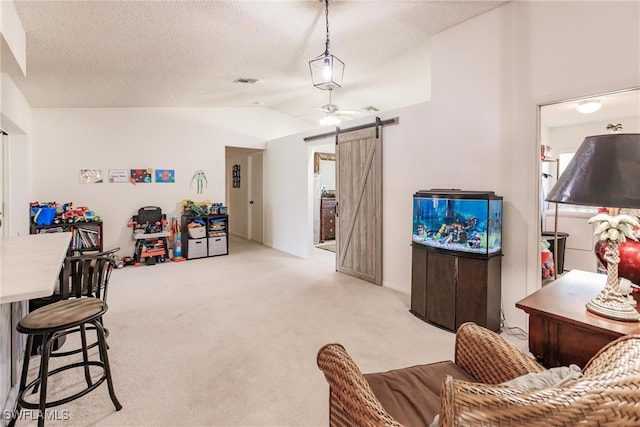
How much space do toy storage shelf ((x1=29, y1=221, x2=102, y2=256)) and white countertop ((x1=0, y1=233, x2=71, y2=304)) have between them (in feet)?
9.25

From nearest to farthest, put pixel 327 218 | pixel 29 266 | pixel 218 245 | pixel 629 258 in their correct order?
pixel 29 266
pixel 629 258
pixel 218 245
pixel 327 218

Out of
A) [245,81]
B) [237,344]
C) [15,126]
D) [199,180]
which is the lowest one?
[237,344]

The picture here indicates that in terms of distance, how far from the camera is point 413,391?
1.32m

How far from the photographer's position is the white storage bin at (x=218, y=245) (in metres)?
6.21

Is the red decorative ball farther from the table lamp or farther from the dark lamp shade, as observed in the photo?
the dark lamp shade

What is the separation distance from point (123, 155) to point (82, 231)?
1.48 meters

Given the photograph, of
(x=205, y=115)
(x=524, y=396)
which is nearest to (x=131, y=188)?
(x=205, y=115)

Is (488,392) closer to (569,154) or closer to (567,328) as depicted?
(567,328)

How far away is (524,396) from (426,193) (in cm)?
271

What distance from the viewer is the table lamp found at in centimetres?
128

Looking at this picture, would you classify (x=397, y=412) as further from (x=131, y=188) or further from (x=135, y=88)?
(x=131, y=188)

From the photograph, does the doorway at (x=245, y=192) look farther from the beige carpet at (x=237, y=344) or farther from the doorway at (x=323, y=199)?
the beige carpet at (x=237, y=344)

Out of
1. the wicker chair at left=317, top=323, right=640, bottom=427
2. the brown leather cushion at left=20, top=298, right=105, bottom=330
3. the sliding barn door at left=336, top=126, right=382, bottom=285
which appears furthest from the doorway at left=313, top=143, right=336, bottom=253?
the wicker chair at left=317, top=323, right=640, bottom=427

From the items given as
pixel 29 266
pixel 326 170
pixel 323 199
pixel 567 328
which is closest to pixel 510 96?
pixel 567 328
